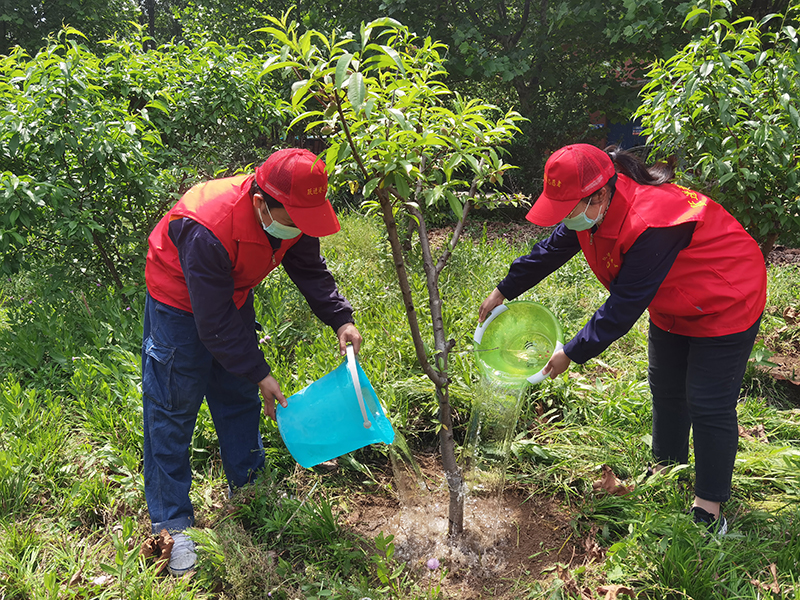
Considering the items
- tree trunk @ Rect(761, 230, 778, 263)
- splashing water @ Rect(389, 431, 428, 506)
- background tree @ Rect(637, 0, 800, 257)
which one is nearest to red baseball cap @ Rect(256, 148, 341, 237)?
splashing water @ Rect(389, 431, 428, 506)

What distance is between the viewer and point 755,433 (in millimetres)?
2639

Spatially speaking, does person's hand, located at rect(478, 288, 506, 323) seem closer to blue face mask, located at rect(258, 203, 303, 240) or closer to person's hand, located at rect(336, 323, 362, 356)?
person's hand, located at rect(336, 323, 362, 356)

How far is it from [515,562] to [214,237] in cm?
161

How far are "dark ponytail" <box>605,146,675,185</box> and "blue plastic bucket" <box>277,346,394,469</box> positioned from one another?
3.73ft

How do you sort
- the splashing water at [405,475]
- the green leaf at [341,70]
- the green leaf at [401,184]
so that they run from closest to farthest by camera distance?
the green leaf at [341,70] → the green leaf at [401,184] → the splashing water at [405,475]

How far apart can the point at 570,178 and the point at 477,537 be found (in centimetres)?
144

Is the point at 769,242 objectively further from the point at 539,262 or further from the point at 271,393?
the point at 271,393

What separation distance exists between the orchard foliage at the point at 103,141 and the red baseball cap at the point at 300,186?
2060 mm

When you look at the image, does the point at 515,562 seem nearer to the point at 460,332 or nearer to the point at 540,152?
the point at 460,332

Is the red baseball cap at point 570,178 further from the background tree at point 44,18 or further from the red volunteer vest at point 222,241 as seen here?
the background tree at point 44,18

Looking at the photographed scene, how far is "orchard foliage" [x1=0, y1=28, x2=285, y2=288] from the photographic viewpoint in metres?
3.15

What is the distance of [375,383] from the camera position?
2830 mm

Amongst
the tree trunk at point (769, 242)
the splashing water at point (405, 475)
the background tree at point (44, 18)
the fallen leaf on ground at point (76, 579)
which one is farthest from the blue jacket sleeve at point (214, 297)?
the background tree at point (44, 18)

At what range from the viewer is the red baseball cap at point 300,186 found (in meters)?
1.65
